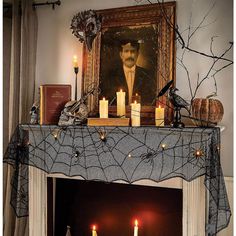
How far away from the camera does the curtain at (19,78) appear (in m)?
2.65

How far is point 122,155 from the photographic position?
6.98 ft

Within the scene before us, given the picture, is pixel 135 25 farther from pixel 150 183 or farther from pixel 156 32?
pixel 150 183

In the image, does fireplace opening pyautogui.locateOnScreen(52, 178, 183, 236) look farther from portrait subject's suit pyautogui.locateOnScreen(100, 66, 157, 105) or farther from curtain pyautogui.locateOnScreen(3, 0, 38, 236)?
portrait subject's suit pyautogui.locateOnScreen(100, 66, 157, 105)

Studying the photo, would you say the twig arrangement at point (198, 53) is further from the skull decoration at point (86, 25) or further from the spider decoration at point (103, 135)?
the spider decoration at point (103, 135)

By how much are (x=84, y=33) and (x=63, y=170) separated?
0.85m

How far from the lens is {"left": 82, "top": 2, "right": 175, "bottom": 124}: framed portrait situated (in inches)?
91.7

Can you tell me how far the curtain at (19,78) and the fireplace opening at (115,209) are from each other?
35 centimetres

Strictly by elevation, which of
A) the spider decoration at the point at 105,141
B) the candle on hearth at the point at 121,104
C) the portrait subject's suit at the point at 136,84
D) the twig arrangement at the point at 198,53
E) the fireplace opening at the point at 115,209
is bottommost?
the fireplace opening at the point at 115,209

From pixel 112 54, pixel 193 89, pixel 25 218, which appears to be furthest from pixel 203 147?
pixel 25 218

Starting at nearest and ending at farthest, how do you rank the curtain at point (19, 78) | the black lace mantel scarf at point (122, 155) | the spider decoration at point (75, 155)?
the black lace mantel scarf at point (122, 155), the spider decoration at point (75, 155), the curtain at point (19, 78)

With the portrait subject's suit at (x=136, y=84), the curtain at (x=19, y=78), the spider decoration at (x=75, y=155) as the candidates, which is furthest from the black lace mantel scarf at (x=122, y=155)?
the portrait subject's suit at (x=136, y=84)

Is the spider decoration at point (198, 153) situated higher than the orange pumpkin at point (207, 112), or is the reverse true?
the orange pumpkin at point (207, 112)

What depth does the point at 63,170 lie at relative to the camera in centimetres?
228

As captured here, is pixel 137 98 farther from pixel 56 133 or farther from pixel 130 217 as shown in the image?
pixel 130 217
